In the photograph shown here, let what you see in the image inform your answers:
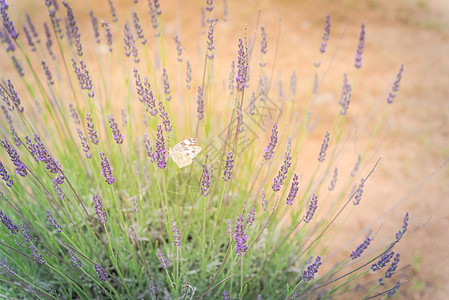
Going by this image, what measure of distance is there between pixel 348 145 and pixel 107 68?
11.0 feet

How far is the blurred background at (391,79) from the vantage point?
2.79 metres

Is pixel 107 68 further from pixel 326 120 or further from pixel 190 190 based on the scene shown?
pixel 190 190

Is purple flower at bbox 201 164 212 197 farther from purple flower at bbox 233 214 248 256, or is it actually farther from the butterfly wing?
the butterfly wing

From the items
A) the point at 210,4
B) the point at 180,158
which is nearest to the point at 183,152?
the point at 180,158

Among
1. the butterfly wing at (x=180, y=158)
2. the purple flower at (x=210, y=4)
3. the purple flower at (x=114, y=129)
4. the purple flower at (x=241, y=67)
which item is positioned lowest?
the butterfly wing at (x=180, y=158)

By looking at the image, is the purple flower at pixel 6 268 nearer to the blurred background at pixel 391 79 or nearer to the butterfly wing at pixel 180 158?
the butterfly wing at pixel 180 158

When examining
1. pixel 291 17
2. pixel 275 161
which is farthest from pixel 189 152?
pixel 291 17

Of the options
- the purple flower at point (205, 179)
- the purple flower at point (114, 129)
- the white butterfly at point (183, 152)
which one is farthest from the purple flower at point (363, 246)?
the purple flower at point (114, 129)

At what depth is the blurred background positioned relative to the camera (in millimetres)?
2793

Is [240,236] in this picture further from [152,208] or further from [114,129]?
[152,208]

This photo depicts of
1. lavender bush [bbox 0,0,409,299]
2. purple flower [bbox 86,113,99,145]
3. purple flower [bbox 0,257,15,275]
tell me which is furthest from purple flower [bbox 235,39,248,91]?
purple flower [bbox 0,257,15,275]

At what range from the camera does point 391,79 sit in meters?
4.23

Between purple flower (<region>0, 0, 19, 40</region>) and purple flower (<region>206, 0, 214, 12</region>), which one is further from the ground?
purple flower (<region>206, 0, 214, 12</region>)

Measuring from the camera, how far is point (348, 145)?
357 cm
